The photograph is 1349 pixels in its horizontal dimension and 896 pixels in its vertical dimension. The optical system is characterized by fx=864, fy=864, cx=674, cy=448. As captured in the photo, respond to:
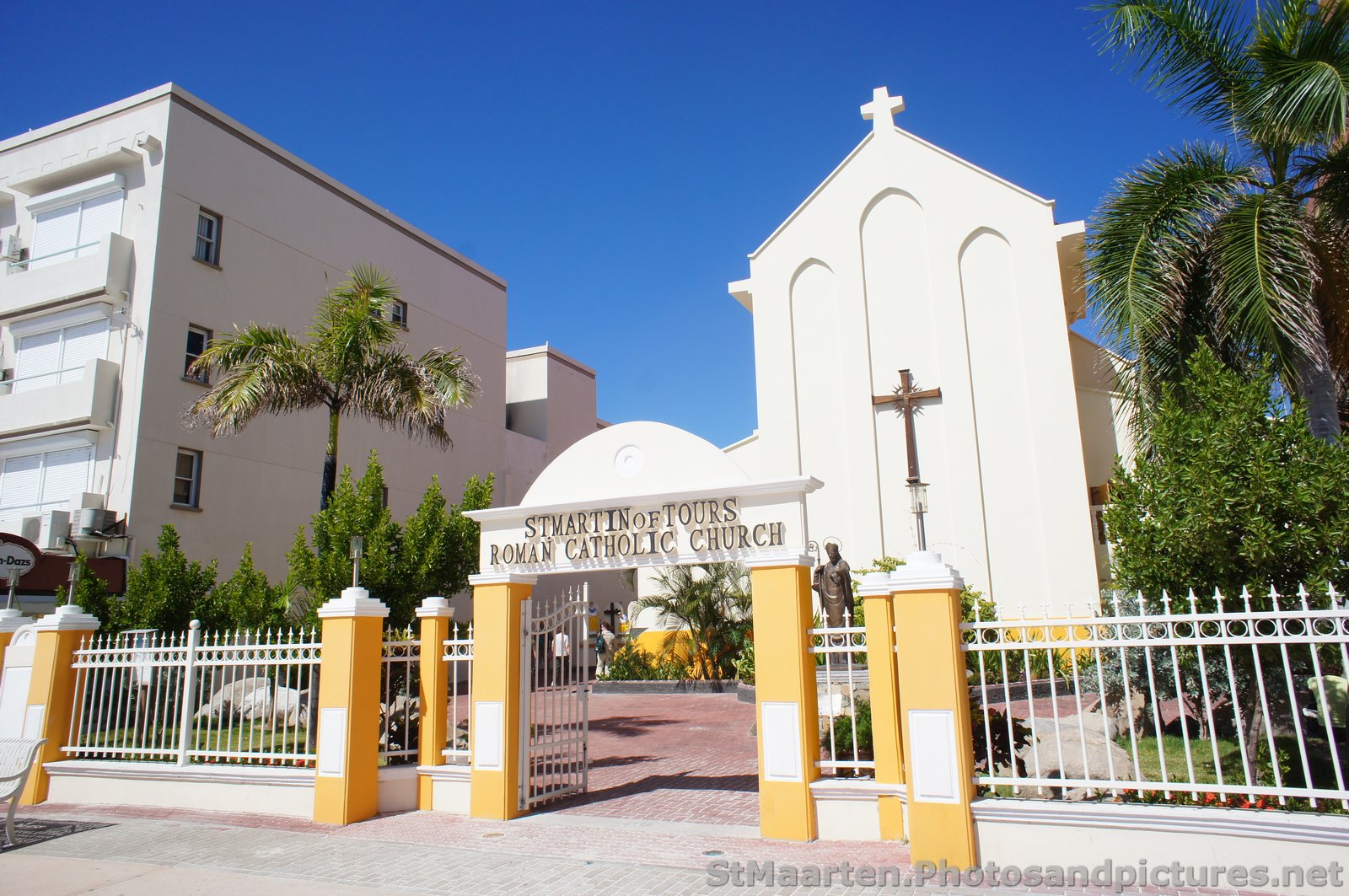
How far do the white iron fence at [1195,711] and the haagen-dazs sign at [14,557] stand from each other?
1459 cm

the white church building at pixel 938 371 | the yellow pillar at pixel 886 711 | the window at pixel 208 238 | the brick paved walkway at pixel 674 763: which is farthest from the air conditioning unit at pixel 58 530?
the yellow pillar at pixel 886 711

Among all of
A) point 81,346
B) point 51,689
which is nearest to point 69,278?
point 81,346

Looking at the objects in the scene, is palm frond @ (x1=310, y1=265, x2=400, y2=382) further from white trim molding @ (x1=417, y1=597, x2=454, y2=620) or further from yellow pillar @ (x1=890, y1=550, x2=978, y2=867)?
yellow pillar @ (x1=890, y1=550, x2=978, y2=867)

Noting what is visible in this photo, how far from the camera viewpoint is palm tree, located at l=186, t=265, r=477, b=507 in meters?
13.6

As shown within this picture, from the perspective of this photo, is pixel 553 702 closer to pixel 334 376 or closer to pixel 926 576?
pixel 926 576

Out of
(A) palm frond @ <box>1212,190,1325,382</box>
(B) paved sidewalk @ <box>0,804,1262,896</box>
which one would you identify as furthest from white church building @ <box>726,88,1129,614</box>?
(B) paved sidewalk @ <box>0,804,1262,896</box>

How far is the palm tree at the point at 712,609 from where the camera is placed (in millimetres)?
20578

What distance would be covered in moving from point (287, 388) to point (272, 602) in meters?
3.39

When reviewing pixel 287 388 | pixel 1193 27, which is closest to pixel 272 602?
pixel 287 388

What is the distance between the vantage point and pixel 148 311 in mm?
17906

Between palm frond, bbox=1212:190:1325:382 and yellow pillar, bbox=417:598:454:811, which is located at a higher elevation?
palm frond, bbox=1212:190:1325:382

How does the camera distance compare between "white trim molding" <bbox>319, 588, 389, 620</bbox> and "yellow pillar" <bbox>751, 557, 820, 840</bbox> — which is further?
"white trim molding" <bbox>319, 588, 389, 620</bbox>

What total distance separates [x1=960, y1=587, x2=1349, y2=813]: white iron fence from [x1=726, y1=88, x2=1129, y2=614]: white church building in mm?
6938

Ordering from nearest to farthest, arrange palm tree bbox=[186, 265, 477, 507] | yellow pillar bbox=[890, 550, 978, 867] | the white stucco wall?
yellow pillar bbox=[890, 550, 978, 867]
palm tree bbox=[186, 265, 477, 507]
the white stucco wall
